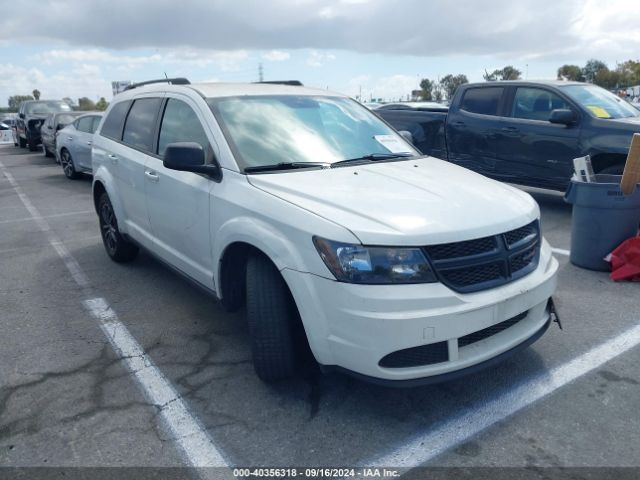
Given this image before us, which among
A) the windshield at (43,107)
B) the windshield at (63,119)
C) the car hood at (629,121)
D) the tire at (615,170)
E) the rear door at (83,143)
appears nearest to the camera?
the car hood at (629,121)

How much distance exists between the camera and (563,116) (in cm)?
709

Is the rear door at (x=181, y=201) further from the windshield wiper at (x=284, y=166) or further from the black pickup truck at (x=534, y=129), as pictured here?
Result: the black pickup truck at (x=534, y=129)

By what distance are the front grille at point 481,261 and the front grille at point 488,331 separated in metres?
0.24

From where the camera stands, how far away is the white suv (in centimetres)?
260

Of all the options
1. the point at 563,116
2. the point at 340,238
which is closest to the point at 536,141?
the point at 563,116

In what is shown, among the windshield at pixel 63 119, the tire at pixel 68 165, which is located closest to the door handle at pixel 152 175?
the tire at pixel 68 165

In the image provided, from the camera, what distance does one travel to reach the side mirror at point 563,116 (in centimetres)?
708

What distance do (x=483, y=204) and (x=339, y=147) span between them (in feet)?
3.90

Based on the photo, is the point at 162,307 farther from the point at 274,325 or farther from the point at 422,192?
the point at 422,192

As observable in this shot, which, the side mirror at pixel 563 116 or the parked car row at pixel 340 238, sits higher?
the side mirror at pixel 563 116

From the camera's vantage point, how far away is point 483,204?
3.00 m

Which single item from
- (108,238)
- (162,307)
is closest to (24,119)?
(108,238)

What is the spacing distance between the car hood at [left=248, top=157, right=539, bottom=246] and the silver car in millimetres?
9848

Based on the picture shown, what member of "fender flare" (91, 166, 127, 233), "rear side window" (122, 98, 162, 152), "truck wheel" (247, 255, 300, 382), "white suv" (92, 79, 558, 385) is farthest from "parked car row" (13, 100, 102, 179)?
"truck wheel" (247, 255, 300, 382)
